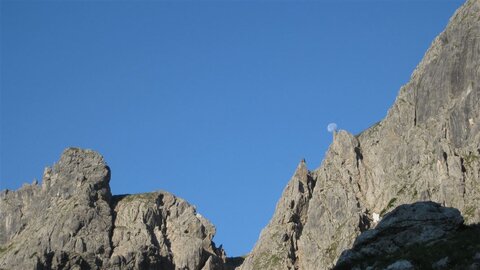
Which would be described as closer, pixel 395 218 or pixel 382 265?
pixel 382 265

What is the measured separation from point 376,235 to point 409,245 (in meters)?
4.67

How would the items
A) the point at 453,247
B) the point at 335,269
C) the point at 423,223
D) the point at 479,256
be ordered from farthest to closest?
the point at 423,223 < the point at 335,269 < the point at 453,247 < the point at 479,256

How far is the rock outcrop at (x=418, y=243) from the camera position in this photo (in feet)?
187

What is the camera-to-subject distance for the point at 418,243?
65.4 meters

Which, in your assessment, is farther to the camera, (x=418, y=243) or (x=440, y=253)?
(x=418, y=243)

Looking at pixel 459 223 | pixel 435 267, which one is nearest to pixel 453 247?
pixel 435 267

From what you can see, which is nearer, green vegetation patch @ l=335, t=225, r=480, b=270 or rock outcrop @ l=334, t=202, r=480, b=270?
green vegetation patch @ l=335, t=225, r=480, b=270

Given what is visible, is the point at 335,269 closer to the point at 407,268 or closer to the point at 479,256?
the point at 407,268

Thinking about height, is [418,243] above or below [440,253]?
above

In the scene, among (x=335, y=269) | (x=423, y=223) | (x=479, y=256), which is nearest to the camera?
(x=479, y=256)

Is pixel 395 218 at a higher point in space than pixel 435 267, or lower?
higher

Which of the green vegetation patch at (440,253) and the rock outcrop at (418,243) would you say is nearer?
the green vegetation patch at (440,253)

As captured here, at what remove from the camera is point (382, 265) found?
60469 millimetres

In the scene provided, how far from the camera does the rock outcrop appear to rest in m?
56.9
